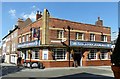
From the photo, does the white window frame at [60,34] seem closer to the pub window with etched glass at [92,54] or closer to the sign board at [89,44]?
the sign board at [89,44]

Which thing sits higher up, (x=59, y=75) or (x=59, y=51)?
(x=59, y=51)

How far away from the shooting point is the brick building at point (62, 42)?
3047 cm

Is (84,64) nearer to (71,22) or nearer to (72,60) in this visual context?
(72,60)

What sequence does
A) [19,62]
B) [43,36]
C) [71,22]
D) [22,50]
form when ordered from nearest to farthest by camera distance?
[43,36] < [71,22] < [19,62] < [22,50]

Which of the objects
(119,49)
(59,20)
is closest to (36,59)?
(59,20)

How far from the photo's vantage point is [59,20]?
A: 1244 inches

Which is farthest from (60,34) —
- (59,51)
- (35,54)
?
(35,54)

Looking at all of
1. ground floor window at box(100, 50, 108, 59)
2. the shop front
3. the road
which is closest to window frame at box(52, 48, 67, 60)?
the shop front

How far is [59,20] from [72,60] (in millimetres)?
6299

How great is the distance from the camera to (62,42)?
103 ft

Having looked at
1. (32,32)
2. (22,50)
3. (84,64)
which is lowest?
(84,64)

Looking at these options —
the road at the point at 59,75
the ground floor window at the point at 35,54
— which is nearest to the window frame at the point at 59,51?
the ground floor window at the point at 35,54

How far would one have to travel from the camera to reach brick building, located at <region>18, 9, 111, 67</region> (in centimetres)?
3047

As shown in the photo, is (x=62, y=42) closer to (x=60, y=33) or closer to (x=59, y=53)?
(x=60, y=33)
